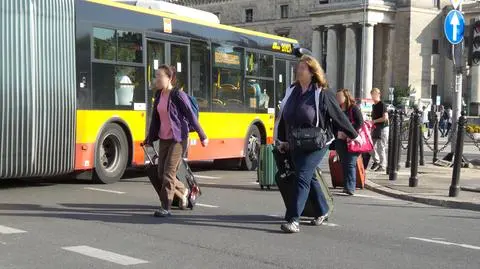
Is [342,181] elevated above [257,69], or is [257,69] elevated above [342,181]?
[257,69]

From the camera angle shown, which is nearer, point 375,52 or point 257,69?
point 257,69

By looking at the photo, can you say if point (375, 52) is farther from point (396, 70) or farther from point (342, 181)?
point (342, 181)

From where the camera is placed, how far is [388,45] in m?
96.3

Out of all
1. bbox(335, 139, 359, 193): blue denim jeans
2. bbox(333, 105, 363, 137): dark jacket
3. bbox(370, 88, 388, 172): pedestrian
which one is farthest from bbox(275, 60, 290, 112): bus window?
bbox(335, 139, 359, 193): blue denim jeans

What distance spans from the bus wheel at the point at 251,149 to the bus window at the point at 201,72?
2.07 meters

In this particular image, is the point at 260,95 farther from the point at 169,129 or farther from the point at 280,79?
the point at 169,129

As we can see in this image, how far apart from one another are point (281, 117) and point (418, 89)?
8932 cm

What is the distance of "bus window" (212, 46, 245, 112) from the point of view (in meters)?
15.5

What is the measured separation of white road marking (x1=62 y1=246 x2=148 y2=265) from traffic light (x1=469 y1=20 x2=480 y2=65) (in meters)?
11.0

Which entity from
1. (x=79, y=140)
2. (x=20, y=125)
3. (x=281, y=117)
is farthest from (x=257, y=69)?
(x=281, y=117)

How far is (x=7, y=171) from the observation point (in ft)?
35.4

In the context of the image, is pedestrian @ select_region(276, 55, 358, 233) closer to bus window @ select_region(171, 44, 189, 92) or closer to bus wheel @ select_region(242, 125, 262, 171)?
bus window @ select_region(171, 44, 189, 92)

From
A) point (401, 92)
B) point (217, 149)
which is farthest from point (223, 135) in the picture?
point (401, 92)

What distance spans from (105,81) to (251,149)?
547 centimetres
